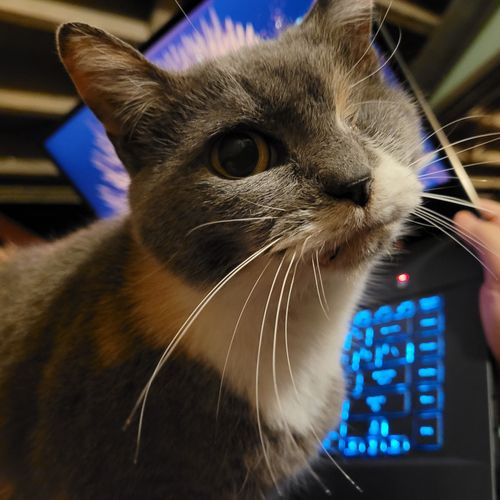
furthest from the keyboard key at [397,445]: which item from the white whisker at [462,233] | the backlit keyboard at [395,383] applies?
the white whisker at [462,233]

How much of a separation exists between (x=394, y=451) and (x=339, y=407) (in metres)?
0.10

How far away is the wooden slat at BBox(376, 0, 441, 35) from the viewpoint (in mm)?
1033

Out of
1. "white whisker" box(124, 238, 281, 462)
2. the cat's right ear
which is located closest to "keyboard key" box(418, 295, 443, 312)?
"white whisker" box(124, 238, 281, 462)

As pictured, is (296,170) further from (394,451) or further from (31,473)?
(31,473)

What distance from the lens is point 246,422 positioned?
654 mm

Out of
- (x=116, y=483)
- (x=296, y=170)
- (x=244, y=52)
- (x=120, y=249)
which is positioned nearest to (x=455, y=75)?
(x=244, y=52)

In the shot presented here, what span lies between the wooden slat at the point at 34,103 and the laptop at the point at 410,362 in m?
0.45

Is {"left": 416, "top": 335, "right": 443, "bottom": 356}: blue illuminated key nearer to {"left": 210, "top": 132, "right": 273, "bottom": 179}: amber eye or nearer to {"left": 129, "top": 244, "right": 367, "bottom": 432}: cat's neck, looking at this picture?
{"left": 129, "top": 244, "right": 367, "bottom": 432}: cat's neck

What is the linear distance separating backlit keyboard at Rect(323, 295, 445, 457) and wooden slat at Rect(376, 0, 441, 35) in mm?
606

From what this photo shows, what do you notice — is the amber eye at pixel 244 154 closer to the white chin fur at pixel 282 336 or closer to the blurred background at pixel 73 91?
the white chin fur at pixel 282 336

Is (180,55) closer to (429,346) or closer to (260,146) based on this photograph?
(260,146)

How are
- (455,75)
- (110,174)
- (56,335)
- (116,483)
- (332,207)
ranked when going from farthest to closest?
(110,174) → (455,75) → (56,335) → (116,483) → (332,207)

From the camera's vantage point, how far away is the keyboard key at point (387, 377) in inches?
30.9

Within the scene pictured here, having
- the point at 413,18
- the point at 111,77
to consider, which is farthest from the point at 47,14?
the point at 413,18
